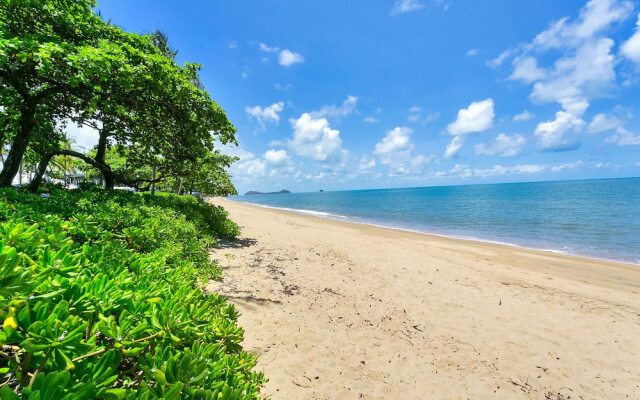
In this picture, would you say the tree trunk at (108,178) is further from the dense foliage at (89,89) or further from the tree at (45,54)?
the tree at (45,54)

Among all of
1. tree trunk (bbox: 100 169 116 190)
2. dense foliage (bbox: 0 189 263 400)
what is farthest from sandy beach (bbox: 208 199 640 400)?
tree trunk (bbox: 100 169 116 190)

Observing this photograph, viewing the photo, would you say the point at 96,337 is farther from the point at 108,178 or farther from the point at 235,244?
the point at 108,178

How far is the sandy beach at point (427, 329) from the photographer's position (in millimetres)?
4219

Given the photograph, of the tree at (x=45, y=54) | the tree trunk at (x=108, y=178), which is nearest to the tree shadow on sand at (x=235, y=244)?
the tree trunk at (x=108, y=178)

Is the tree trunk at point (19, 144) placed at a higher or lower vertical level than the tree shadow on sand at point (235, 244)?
higher

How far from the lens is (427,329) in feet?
19.0

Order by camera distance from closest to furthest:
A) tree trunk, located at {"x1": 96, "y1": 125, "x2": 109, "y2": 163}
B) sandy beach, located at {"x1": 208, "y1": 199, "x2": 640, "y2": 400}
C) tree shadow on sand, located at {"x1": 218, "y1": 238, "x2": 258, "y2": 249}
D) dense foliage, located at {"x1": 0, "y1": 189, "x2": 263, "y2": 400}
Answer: dense foliage, located at {"x1": 0, "y1": 189, "x2": 263, "y2": 400}, sandy beach, located at {"x1": 208, "y1": 199, "x2": 640, "y2": 400}, tree shadow on sand, located at {"x1": 218, "y1": 238, "x2": 258, "y2": 249}, tree trunk, located at {"x1": 96, "y1": 125, "x2": 109, "y2": 163}

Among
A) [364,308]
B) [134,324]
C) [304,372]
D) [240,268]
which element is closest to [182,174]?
[240,268]

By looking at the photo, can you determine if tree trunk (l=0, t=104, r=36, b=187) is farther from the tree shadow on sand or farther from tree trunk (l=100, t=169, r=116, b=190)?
the tree shadow on sand

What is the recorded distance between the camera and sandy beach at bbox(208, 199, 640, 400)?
166 inches

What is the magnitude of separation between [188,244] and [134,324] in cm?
540

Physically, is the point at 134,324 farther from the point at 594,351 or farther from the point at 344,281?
the point at 594,351

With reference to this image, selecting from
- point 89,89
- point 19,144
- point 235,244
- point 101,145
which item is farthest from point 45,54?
point 235,244

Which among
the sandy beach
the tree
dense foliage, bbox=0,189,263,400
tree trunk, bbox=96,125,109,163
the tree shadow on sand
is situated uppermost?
the tree
